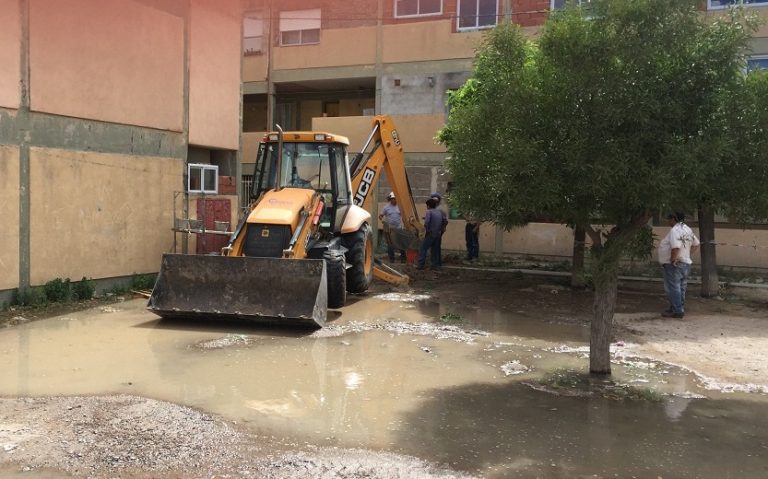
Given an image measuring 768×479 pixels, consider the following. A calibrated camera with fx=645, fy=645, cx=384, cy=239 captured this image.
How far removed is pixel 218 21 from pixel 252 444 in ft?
36.0

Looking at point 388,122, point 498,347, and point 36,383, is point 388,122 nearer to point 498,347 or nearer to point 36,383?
point 498,347

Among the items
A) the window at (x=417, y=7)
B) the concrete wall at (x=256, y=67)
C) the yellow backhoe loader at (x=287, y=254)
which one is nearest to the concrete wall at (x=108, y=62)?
the yellow backhoe loader at (x=287, y=254)

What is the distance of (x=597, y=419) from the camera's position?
5605mm

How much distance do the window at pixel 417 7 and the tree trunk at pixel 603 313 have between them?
15.9 metres

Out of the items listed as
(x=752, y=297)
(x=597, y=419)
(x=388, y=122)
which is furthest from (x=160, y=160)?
(x=752, y=297)

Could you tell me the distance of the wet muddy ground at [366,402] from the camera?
458cm

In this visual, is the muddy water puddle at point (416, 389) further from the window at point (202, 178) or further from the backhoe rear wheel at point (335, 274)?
the window at point (202, 178)

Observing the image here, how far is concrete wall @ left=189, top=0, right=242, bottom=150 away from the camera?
1298 cm

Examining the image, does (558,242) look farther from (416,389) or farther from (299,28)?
(416,389)

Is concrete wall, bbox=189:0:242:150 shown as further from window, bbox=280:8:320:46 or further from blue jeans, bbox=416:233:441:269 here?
window, bbox=280:8:320:46

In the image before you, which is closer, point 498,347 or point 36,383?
point 36,383

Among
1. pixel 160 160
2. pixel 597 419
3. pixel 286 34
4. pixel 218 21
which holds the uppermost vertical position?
pixel 286 34

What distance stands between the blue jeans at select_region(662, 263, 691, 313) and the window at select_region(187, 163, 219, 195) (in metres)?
8.93

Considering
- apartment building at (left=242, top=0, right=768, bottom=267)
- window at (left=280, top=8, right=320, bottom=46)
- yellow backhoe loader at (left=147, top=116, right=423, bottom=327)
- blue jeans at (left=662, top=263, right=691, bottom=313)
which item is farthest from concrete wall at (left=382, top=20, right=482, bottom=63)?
blue jeans at (left=662, top=263, right=691, bottom=313)
